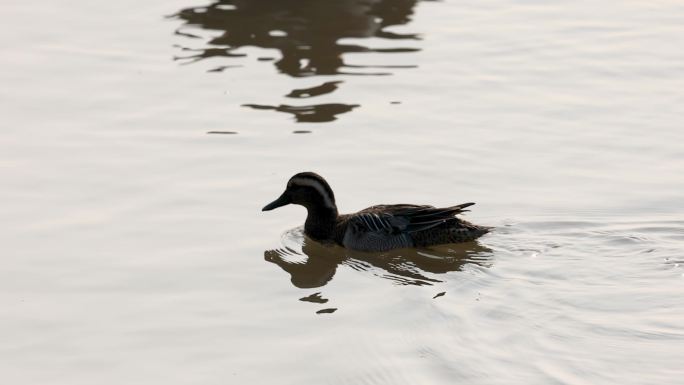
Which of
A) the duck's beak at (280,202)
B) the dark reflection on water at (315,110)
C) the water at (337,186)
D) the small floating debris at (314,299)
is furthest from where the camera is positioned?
the dark reflection on water at (315,110)

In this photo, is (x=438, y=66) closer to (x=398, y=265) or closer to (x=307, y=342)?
(x=398, y=265)

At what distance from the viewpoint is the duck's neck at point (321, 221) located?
11234mm

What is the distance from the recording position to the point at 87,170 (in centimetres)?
1189

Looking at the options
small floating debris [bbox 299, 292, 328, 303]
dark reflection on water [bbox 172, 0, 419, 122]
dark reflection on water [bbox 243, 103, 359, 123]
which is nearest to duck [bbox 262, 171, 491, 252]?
small floating debris [bbox 299, 292, 328, 303]

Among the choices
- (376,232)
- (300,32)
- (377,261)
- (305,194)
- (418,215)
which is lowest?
(377,261)

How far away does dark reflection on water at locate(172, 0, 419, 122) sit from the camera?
1472cm

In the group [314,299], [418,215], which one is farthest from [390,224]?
[314,299]

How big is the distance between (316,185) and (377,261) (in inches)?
32.1

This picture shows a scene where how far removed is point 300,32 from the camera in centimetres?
1594

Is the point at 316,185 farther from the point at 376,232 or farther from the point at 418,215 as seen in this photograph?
the point at 418,215

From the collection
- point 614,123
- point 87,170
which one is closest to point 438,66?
point 614,123

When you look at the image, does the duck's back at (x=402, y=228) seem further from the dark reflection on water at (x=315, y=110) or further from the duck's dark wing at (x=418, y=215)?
the dark reflection on water at (x=315, y=110)

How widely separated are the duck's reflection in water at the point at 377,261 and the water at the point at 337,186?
Answer: 3cm

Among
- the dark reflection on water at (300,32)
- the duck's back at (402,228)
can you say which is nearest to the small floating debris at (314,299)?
the duck's back at (402,228)
